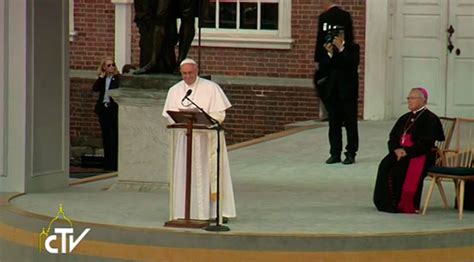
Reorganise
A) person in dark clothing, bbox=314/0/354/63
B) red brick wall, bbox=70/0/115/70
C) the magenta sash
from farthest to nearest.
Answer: red brick wall, bbox=70/0/115/70, person in dark clothing, bbox=314/0/354/63, the magenta sash

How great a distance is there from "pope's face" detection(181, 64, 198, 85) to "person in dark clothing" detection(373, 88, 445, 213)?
2.07m

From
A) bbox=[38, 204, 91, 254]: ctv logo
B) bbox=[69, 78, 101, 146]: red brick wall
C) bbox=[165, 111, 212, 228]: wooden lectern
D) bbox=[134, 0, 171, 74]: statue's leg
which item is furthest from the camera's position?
bbox=[69, 78, 101, 146]: red brick wall

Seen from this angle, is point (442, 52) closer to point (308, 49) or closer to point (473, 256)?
point (308, 49)

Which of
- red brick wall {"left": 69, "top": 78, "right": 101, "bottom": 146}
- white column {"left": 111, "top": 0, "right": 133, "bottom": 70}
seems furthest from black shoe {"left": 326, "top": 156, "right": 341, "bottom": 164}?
red brick wall {"left": 69, "top": 78, "right": 101, "bottom": 146}

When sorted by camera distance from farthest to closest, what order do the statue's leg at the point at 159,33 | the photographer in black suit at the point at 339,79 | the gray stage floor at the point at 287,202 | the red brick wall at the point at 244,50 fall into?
the red brick wall at the point at 244,50 → the photographer in black suit at the point at 339,79 → the statue's leg at the point at 159,33 → the gray stage floor at the point at 287,202

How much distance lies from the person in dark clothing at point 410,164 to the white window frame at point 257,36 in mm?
9859

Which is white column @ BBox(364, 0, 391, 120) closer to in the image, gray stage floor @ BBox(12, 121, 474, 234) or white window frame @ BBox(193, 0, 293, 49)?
white window frame @ BBox(193, 0, 293, 49)

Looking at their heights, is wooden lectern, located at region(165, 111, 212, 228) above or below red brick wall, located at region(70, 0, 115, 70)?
below

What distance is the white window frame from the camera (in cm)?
2378

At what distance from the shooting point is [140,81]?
50.7 ft

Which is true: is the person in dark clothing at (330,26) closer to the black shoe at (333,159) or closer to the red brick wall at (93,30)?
the black shoe at (333,159)

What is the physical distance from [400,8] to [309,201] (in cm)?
892

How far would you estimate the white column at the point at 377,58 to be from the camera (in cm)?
2298

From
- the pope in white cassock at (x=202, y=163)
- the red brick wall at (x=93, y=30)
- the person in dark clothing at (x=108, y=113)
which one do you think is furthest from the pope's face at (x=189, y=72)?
the red brick wall at (x=93, y=30)
